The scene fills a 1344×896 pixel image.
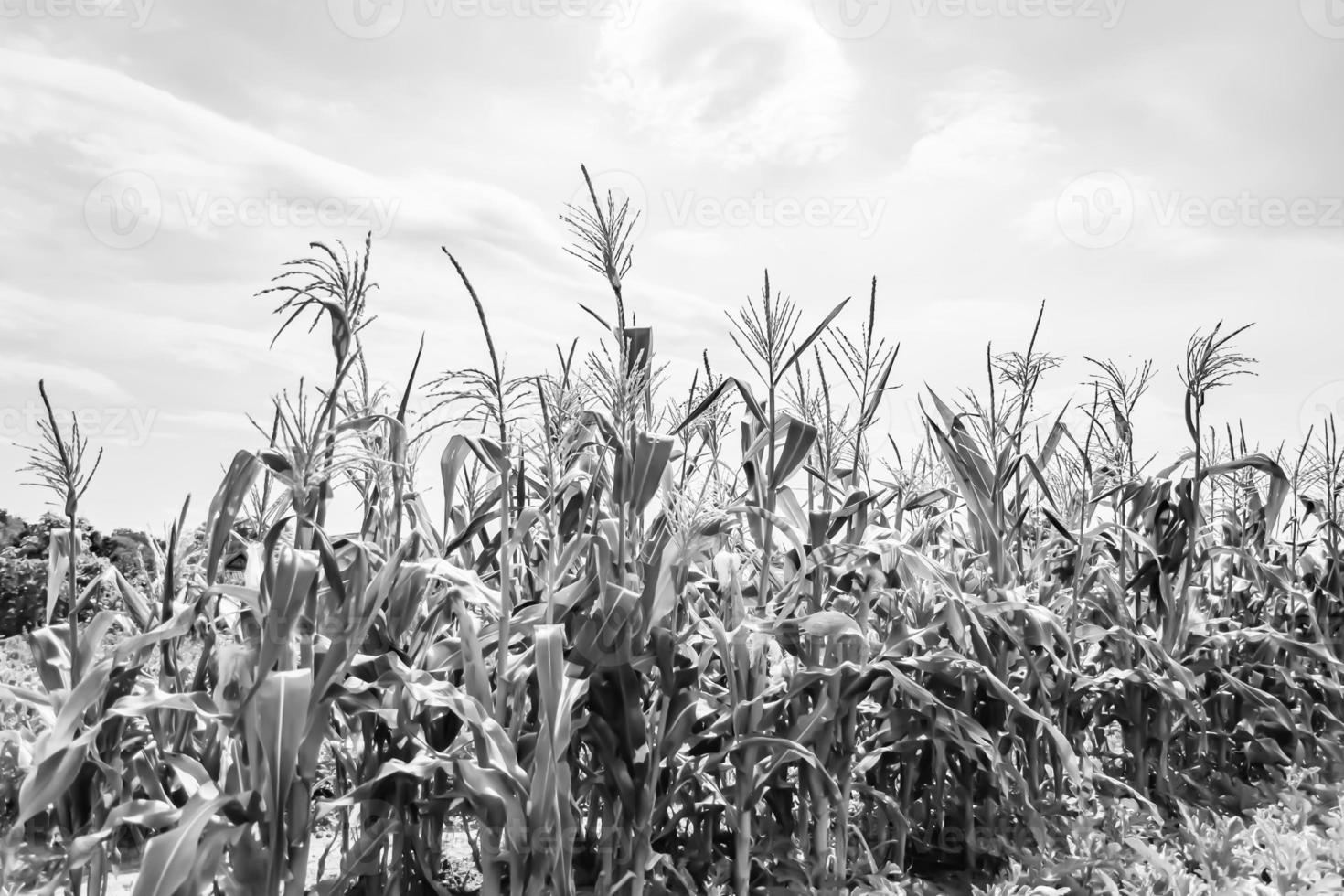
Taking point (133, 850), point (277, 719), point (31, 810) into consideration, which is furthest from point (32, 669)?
point (277, 719)

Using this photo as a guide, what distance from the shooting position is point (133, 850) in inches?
116

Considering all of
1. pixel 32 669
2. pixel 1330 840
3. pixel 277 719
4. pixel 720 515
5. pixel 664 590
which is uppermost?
pixel 720 515

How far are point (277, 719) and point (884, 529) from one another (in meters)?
1.87

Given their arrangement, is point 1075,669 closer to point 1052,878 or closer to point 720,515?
point 1052,878

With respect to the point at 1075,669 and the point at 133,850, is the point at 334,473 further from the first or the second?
the point at 1075,669

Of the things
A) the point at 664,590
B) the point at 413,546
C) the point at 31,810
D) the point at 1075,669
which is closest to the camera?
the point at 31,810

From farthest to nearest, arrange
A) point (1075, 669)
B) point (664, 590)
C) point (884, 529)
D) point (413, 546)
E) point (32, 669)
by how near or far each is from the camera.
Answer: point (32, 669) < point (1075, 669) < point (884, 529) < point (413, 546) < point (664, 590)

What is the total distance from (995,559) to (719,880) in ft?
4.69

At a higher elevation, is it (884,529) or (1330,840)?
(884,529)

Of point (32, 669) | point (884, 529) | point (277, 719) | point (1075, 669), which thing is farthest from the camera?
point (32, 669)

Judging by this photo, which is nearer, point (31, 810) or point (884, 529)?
point (31, 810)

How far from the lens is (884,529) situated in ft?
9.64

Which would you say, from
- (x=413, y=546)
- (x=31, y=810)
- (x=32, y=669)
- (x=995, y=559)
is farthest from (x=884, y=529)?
(x=32, y=669)

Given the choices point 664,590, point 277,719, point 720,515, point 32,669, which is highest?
point 720,515
